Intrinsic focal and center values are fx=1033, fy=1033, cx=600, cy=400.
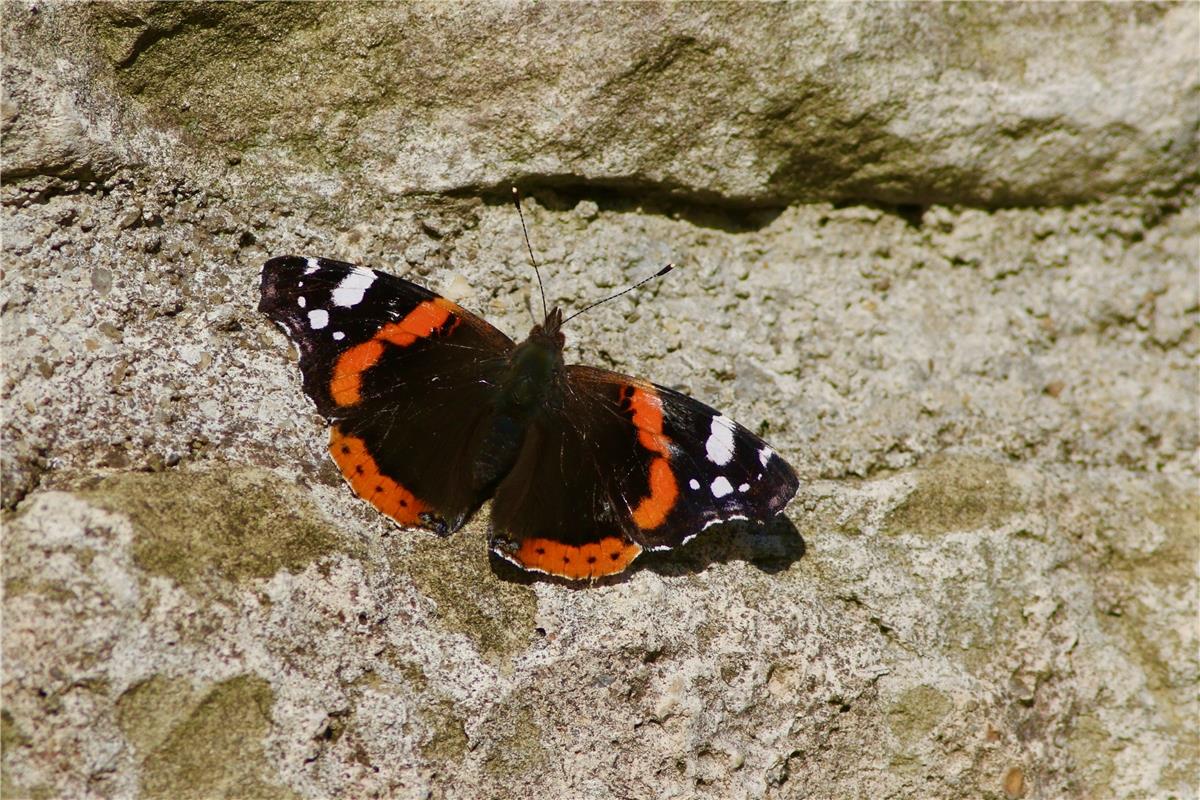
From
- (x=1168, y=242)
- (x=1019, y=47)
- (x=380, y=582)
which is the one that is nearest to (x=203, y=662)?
(x=380, y=582)

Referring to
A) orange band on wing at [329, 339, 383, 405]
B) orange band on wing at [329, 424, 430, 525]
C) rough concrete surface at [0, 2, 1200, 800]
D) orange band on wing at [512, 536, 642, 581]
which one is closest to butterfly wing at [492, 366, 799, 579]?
orange band on wing at [512, 536, 642, 581]

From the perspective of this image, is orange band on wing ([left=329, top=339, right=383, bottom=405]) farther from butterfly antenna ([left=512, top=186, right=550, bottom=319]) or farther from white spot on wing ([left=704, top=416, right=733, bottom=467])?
white spot on wing ([left=704, top=416, right=733, bottom=467])

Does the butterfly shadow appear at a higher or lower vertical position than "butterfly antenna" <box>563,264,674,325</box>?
lower

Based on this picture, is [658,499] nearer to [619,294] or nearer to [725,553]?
[725,553]

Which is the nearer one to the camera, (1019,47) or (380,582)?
(380,582)

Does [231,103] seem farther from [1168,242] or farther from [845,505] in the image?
[1168,242]

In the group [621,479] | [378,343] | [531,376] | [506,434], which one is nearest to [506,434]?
[506,434]
